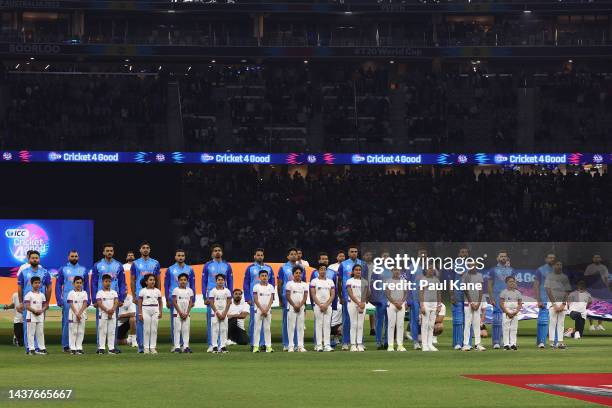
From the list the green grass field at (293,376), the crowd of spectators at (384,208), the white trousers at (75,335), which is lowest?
the green grass field at (293,376)

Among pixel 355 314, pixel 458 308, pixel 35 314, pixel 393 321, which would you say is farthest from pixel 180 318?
pixel 458 308

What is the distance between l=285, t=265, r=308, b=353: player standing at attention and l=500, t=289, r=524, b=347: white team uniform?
134 inches

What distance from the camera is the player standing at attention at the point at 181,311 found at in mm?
22438

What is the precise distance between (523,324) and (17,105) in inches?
960

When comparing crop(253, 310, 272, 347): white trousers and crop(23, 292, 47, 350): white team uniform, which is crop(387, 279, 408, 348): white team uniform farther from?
crop(23, 292, 47, 350): white team uniform

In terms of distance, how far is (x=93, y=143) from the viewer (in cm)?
4594

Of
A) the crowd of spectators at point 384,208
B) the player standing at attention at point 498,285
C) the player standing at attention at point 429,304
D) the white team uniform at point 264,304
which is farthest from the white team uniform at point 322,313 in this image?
the crowd of spectators at point 384,208

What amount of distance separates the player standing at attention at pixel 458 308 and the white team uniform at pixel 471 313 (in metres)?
0.07

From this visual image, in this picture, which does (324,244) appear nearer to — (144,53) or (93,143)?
(93,143)

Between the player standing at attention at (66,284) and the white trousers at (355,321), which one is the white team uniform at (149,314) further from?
the white trousers at (355,321)

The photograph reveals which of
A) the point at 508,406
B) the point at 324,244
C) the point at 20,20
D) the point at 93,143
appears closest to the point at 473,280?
the point at 508,406

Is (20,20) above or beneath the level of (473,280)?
above

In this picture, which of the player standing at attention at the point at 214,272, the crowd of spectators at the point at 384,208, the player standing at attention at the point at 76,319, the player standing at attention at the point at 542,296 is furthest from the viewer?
the crowd of spectators at the point at 384,208

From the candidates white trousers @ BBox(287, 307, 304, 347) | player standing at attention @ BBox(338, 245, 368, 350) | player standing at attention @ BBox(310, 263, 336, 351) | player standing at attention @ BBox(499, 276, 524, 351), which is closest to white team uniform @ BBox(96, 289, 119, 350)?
white trousers @ BBox(287, 307, 304, 347)
